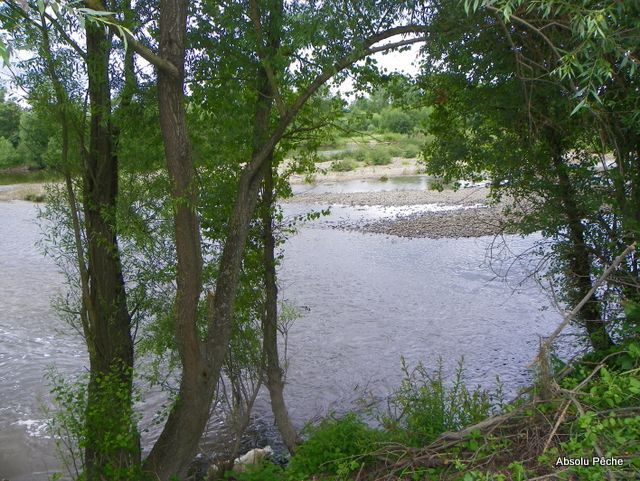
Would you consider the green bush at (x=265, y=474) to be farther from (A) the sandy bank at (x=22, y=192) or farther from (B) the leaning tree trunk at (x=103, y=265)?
(A) the sandy bank at (x=22, y=192)

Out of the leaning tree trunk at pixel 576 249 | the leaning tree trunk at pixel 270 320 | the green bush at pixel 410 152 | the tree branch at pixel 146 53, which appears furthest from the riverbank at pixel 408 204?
the tree branch at pixel 146 53

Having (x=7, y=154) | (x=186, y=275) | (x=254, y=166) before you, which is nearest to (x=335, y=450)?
(x=186, y=275)

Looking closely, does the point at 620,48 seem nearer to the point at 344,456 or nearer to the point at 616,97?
the point at 616,97

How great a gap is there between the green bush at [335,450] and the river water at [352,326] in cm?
387

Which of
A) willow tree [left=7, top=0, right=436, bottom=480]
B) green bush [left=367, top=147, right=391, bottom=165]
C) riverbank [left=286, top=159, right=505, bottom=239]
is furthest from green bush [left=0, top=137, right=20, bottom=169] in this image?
green bush [left=367, top=147, right=391, bottom=165]

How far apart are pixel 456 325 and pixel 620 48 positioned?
9267 millimetres

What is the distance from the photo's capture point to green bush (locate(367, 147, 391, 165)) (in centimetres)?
4609

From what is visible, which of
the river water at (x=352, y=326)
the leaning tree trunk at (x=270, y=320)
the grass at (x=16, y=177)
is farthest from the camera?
the grass at (x=16, y=177)

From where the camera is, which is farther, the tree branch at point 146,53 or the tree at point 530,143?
the tree at point 530,143

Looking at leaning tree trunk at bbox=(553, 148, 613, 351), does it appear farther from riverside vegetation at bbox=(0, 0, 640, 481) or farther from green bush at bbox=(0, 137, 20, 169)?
green bush at bbox=(0, 137, 20, 169)

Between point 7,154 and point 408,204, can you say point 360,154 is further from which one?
point 7,154

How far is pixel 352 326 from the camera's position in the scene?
13742 mm

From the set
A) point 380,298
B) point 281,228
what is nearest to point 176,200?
point 281,228

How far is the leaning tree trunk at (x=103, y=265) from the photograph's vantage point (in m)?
6.88
